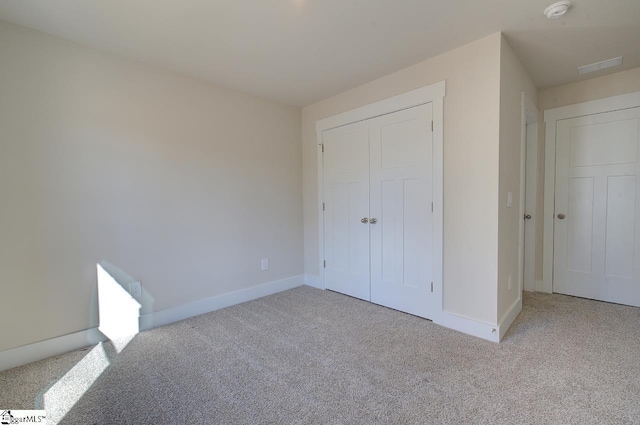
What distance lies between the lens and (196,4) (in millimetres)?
1771

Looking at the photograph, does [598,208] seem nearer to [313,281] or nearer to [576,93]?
[576,93]

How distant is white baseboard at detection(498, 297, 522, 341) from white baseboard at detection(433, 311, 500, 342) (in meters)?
0.06

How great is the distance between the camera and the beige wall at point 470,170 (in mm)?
2199

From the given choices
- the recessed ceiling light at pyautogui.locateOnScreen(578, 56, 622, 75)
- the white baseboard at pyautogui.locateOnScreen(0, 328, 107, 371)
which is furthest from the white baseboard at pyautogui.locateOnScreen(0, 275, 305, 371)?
the recessed ceiling light at pyautogui.locateOnScreen(578, 56, 622, 75)

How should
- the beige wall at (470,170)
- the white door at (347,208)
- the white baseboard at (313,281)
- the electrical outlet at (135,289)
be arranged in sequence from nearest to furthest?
1. the beige wall at (470,170)
2. the electrical outlet at (135,289)
3. the white door at (347,208)
4. the white baseboard at (313,281)

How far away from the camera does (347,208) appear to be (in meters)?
3.31

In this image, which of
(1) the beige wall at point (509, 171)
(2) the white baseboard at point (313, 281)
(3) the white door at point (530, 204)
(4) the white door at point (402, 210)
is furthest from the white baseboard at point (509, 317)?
(2) the white baseboard at point (313, 281)

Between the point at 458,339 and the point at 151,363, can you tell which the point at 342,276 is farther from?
the point at 151,363

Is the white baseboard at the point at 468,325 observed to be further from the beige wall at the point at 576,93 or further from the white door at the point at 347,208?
the beige wall at the point at 576,93

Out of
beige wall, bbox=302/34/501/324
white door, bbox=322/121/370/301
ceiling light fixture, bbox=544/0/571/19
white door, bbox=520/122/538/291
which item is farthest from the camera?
white door, bbox=520/122/538/291

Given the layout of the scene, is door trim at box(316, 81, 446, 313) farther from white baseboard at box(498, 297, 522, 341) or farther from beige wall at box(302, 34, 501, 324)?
white baseboard at box(498, 297, 522, 341)

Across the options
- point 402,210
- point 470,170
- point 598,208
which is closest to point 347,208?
point 402,210

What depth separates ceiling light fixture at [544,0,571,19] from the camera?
178cm

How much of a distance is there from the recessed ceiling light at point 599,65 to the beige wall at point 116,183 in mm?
3218
